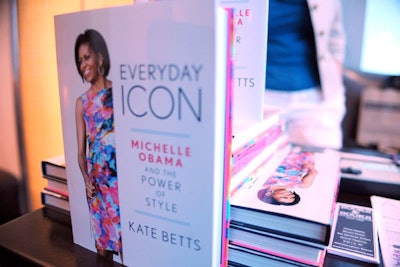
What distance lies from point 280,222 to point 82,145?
290 millimetres

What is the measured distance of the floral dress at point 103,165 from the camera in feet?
1.33

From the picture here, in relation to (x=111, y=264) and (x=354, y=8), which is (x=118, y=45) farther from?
(x=354, y=8)

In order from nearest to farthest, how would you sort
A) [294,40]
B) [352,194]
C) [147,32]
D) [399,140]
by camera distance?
[147,32] < [352,194] < [294,40] < [399,140]

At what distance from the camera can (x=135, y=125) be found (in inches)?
14.9

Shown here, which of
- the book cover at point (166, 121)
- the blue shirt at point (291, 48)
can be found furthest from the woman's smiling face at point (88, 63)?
the blue shirt at point (291, 48)

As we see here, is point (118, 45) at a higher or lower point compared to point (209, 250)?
higher

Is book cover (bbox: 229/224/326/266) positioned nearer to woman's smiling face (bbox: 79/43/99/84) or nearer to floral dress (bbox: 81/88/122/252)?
floral dress (bbox: 81/88/122/252)

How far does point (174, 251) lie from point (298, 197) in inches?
7.6

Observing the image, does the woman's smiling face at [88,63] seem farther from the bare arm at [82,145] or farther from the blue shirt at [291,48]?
the blue shirt at [291,48]

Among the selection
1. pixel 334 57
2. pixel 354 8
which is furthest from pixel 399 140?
pixel 334 57

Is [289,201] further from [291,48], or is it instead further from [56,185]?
[291,48]

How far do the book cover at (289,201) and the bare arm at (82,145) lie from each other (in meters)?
0.20

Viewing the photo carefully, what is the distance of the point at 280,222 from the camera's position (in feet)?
1.31

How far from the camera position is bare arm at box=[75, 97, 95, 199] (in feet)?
1.40
